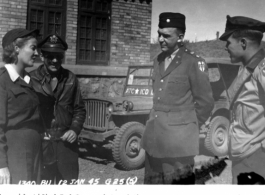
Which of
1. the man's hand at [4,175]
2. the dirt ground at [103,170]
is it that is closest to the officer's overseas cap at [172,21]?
the man's hand at [4,175]

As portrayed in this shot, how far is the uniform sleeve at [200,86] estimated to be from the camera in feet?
7.63

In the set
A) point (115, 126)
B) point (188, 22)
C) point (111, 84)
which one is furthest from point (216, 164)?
point (111, 84)

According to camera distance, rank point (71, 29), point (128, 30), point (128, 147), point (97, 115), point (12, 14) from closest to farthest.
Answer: point (128, 147) < point (97, 115) < point (12, 14) < point (71, 29) < point (128, 30)

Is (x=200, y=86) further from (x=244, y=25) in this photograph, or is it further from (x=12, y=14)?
(x=12, y=14)

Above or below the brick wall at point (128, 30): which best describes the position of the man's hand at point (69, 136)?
below

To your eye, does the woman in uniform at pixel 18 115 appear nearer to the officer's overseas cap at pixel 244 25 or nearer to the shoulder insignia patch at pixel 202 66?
the shoulder insignia patch at pixel 202 66

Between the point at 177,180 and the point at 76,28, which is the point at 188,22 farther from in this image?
the point at 76,28

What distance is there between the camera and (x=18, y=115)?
1992 mm

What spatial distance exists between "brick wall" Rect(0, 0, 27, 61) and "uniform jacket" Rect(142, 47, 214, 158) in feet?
10.7

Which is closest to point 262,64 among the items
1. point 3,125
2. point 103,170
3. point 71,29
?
point 3,125

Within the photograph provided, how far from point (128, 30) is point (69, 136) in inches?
154

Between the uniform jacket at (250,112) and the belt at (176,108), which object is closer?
the uniform jacket at (250,112)

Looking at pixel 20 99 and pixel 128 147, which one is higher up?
pixel 20 99

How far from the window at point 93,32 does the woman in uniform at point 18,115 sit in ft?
12.1
